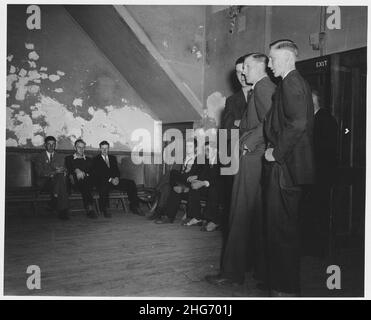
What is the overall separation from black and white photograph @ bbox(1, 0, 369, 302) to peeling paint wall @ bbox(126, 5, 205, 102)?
0.02 metres

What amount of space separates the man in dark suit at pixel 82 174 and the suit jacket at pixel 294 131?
3.61m

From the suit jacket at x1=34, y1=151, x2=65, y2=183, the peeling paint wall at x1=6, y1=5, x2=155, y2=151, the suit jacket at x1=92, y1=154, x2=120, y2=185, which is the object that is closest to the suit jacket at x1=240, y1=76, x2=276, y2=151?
the suit jacket at x1=92, y1=154, x2=120, y2=185

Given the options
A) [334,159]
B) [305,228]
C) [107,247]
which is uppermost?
[334,159]

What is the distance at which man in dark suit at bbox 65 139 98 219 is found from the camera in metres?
5.27

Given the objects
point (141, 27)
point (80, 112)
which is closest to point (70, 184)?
point (80, 112)

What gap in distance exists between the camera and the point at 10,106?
19.1 feet

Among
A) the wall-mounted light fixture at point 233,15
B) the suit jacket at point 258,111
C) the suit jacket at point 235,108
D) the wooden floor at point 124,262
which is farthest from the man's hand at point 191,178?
the wall-mounted light fixture at point 233,15

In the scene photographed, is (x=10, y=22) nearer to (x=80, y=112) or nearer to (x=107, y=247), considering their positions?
(x=80, y=112)

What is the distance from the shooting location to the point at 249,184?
245 cm

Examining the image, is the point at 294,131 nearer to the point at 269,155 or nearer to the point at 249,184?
the point at 269,155

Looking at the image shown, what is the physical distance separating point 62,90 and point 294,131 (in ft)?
17.1

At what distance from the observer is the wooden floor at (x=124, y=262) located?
8.13ft

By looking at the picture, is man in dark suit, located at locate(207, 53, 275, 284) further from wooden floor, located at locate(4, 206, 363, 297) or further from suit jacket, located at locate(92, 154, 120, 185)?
suit jacket, located at locate(92, 154, 120, 185)

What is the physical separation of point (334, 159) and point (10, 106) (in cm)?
502
